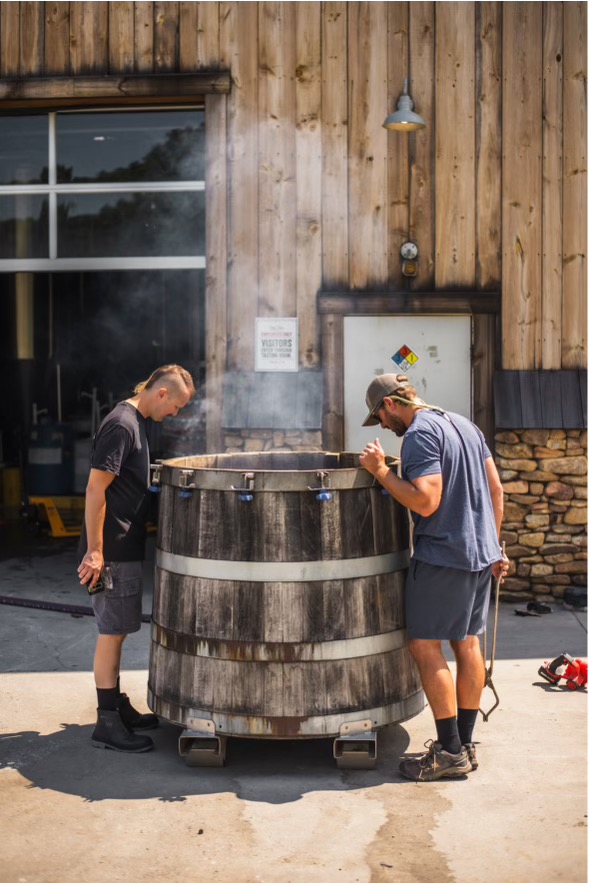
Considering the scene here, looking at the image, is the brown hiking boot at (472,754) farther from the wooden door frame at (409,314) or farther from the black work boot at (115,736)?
the wooden door frame at (409,314)

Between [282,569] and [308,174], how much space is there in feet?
15.4

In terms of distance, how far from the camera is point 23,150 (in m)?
9.68

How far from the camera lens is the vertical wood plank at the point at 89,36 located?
29.5 feet

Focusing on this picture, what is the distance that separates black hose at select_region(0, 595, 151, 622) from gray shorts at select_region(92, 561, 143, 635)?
2.59 m

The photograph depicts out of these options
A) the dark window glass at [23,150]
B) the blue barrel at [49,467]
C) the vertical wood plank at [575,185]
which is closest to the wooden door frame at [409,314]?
the vertical wood plank at [575,185]

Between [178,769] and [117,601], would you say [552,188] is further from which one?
[178,769]

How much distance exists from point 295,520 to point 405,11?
17.6ft

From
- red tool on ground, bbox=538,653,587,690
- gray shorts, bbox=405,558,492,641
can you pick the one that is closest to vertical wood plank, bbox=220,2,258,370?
red tool on ground, bbox=538,653,587,690

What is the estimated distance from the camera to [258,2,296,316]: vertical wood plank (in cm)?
877

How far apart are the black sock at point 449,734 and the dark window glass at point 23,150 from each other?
21.4 feet

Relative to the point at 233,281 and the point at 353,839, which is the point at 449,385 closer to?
the point at 233,281

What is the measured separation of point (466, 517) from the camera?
4.97 m

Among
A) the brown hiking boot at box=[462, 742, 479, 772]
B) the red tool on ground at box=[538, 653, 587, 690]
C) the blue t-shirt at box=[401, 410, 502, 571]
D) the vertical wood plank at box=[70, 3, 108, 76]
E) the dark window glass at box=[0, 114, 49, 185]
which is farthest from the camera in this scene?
the dark window glass at box=[0, 114, 49, 185]

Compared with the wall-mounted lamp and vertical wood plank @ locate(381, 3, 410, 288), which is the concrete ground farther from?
the wall-mounted lamp
